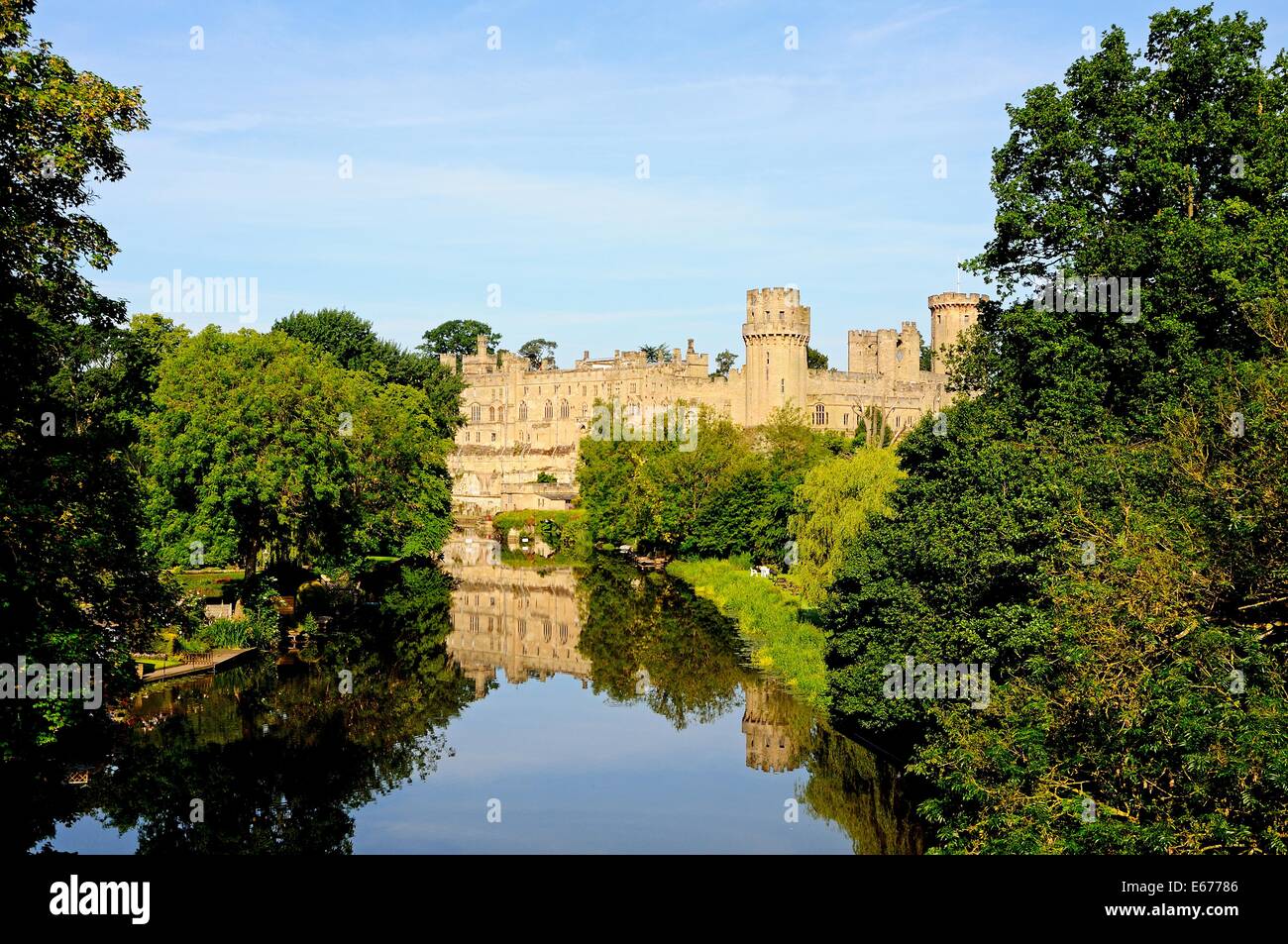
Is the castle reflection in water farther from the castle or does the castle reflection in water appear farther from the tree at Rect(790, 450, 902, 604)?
the castle

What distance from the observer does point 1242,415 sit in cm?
1333

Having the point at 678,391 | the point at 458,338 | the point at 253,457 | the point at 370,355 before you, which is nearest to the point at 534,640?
the point at 253,457

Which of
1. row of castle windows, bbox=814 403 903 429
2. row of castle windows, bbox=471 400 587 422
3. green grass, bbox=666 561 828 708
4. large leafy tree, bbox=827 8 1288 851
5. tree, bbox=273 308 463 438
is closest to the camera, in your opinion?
large leafy tree, bbox=827 8 1288 851

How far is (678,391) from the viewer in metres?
81.4

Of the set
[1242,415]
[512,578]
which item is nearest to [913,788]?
[1242,415]

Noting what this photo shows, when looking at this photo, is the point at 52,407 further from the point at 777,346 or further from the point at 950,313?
the point at 950,313

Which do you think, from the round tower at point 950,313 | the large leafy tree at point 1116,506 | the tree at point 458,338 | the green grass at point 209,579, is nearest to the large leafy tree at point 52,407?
the large leafy tree at point 1116,506

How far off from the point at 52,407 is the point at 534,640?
21.5 metres

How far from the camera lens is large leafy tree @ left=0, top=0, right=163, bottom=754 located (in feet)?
40.4

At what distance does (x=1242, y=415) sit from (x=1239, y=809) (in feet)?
15.6

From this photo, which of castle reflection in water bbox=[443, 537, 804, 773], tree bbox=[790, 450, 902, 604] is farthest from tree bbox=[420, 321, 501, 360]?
tree bbox=[790, 450, 902, 604]

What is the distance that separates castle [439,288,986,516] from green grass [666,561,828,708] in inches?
1084

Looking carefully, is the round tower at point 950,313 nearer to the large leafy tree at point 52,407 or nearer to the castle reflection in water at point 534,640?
the castle reflection in water at point 534,640
